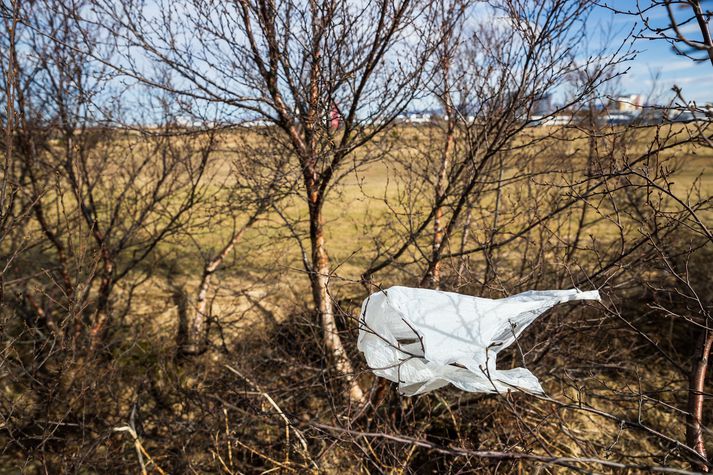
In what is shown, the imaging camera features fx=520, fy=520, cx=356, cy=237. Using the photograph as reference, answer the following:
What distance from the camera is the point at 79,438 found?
5637 millimetres

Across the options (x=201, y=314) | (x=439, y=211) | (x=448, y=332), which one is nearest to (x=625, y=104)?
(x=448, y=332)

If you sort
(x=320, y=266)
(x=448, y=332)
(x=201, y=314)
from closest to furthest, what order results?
1. (x=448, y=332)
2. (x=320, y=266)
3. (x=201, y=314)

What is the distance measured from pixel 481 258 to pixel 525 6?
5.60 m

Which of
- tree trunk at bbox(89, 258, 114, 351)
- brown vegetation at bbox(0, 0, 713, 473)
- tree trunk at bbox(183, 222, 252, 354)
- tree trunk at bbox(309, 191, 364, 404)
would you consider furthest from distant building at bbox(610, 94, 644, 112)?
tree trunk at bbox(89, 258, 114, 351)

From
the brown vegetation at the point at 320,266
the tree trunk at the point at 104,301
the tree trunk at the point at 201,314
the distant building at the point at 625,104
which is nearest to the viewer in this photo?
the distant building at the point at 625,104

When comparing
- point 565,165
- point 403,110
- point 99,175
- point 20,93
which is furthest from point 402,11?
point 99,175

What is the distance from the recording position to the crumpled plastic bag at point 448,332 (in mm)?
2578

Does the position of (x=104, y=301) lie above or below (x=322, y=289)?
below

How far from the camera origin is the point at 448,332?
2.70 meters

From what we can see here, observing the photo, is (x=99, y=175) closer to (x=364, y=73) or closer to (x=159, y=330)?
(x=159, y=330)

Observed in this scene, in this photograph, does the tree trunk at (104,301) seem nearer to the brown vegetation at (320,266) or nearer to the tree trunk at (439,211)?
the brown vegetation at (320,266)

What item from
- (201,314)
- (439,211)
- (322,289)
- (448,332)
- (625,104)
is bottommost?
(201,314)

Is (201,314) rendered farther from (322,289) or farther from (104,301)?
(322,289)

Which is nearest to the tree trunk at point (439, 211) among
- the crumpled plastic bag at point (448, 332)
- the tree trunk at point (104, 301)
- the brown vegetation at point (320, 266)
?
the brown vegetation at point (320, 266)
